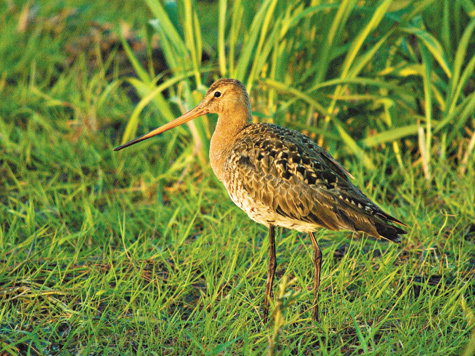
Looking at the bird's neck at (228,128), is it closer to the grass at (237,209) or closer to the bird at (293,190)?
the bird at (293,190)

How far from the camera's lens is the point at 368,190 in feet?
14.6

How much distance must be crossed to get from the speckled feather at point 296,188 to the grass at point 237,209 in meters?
0.42

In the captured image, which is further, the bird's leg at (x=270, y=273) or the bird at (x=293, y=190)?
the bird's leg at (x=270, y=273)

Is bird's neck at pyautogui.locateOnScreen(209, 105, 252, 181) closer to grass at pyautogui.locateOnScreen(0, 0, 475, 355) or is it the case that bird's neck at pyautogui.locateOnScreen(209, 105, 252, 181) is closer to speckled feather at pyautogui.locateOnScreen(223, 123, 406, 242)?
speckled feather at pyautogui.locateOnScreen(223, 123, 406, 242)

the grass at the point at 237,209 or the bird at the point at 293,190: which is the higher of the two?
the bird at the point at 293,190

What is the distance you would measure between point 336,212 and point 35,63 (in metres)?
4.54

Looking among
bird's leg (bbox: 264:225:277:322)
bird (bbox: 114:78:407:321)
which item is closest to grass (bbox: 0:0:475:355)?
bird's leg (bbox: 264:225:277:322)

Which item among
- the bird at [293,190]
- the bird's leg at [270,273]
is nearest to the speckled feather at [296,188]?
the bird at [293,190]

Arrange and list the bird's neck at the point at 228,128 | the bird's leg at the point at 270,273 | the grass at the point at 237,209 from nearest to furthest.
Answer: the grass at the point at 237,209
the bird's leg at the point at 270,273
the bird's neck at the point at 228,128

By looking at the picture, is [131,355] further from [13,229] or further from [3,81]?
[3,81]

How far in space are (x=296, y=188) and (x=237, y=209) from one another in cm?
117

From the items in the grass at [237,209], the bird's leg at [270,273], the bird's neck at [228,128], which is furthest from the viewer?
the bird's neck at [228,128]

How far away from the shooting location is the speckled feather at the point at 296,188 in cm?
313

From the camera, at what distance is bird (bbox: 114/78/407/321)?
123 inches
